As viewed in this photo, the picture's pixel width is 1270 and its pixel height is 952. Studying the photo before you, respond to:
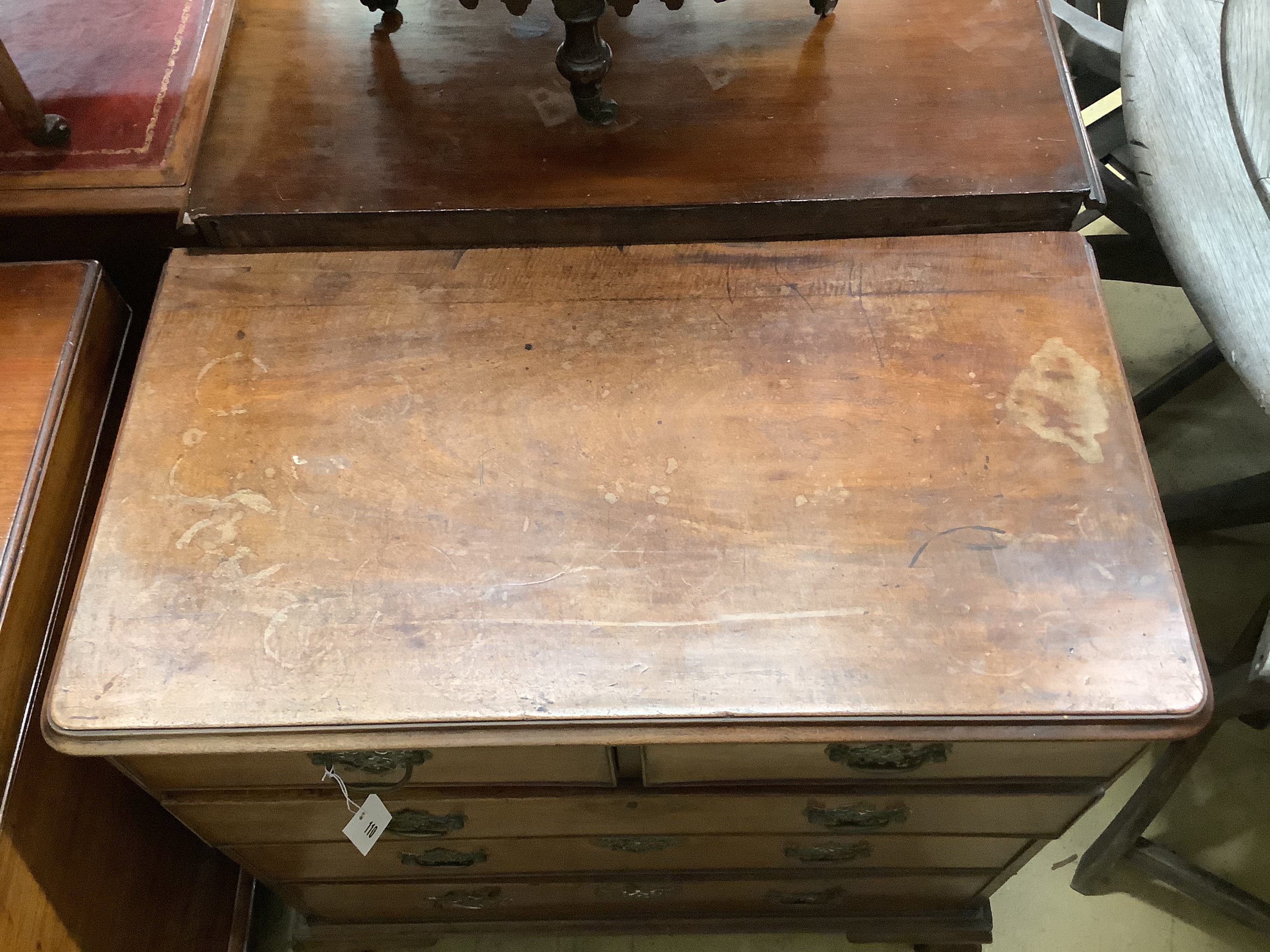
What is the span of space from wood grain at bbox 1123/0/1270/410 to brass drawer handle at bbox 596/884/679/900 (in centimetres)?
83

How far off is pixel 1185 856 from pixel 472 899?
1.02 meters

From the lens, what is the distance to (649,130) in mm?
982

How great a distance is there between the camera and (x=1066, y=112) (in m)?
0.97

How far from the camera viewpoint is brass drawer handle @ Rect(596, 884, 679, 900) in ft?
3.67

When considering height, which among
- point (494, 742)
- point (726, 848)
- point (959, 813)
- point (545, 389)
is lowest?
point (726, 848)

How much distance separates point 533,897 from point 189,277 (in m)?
0.84

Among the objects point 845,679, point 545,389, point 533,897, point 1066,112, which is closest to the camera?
point 845,679

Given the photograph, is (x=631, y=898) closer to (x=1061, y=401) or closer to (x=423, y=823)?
(x=423, y=823)

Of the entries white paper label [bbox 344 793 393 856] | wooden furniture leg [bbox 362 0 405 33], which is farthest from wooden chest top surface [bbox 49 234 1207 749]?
wooden furniture leg [bbox 362 0 405 33]

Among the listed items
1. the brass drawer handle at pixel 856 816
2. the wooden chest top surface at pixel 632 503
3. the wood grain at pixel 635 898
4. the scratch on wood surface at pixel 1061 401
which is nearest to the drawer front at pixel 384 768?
the wooden chest top surface at pixel 632 503

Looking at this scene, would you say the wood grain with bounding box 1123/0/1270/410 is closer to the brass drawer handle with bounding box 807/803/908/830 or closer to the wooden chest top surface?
the wooden chest top surface

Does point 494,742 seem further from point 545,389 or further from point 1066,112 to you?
point 1066,112

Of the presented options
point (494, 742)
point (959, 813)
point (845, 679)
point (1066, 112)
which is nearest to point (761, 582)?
point (845, 679)

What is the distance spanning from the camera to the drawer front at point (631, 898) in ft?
3.66
